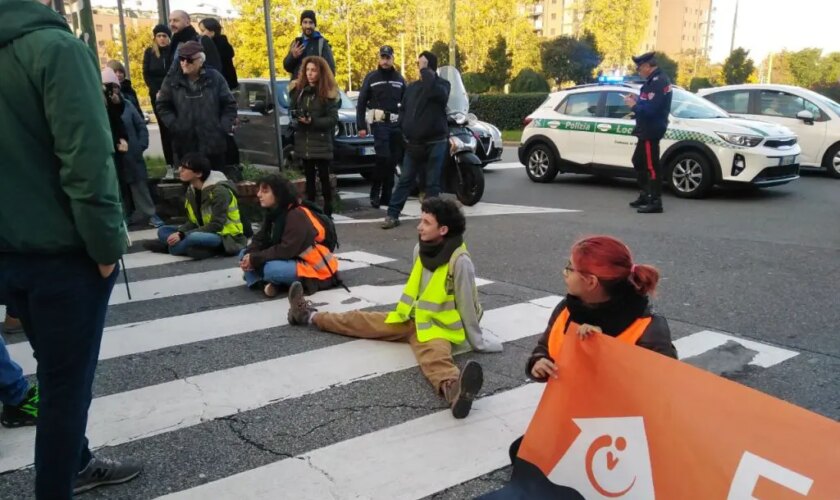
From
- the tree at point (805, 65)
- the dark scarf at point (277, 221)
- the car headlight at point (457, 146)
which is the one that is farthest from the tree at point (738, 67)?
the dark scarf at point (277, 221)

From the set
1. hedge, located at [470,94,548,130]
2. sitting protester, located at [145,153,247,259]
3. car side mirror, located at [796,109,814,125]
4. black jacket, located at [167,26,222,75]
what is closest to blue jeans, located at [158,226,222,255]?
sitting protester, located at [145,153,247,259]

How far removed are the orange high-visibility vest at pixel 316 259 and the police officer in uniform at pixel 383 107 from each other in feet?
13.0

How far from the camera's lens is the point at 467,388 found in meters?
3.41

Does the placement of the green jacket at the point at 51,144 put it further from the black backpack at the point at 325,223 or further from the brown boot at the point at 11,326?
the black backpack at the point at 325,223

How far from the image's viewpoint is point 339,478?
2967mm

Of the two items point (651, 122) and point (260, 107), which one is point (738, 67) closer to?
point (651, 122)

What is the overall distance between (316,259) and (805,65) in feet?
185

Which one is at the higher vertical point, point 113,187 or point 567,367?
point 113,187

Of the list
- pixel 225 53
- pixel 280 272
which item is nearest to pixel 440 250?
pixel 280 272

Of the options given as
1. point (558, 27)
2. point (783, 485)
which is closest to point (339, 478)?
point (783, 485)

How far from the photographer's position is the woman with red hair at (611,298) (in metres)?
2.63

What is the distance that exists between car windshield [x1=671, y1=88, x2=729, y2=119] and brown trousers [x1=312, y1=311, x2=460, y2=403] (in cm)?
818

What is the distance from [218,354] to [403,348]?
1.18 m

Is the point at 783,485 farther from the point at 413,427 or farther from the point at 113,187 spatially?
the point at 113,187
